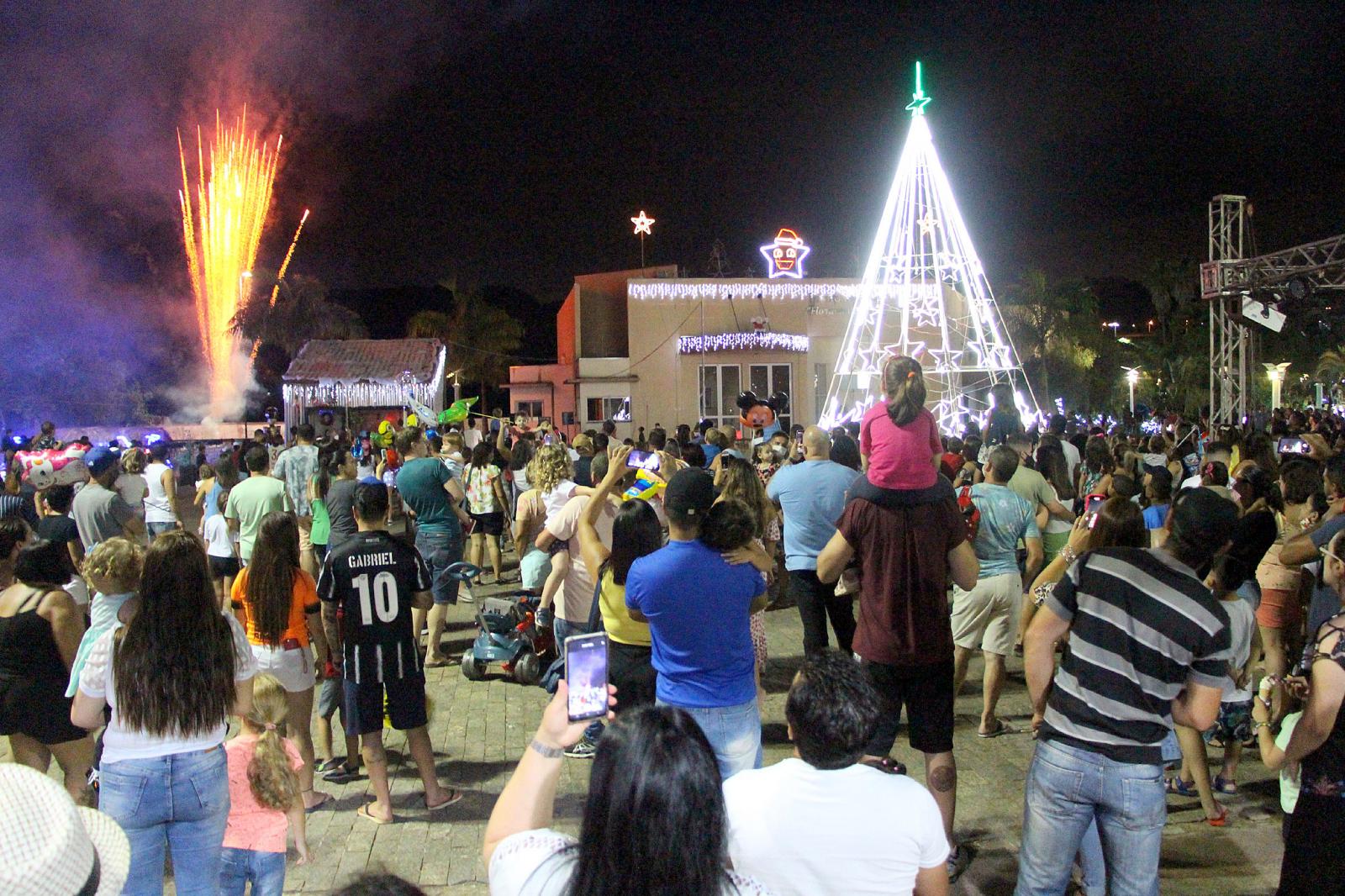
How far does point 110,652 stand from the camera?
3.36 m

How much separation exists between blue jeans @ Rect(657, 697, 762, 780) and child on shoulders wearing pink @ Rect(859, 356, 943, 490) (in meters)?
1.19

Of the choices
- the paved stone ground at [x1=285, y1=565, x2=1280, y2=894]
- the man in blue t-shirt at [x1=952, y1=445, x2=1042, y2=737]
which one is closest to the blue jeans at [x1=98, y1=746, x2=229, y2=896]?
the paved stone ground at [x1=285, y1=565, x2=1280, y2=894]

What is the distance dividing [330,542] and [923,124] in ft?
42.6

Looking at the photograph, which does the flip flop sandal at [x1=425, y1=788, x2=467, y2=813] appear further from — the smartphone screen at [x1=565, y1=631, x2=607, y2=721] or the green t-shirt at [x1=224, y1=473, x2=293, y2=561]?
the smartphone screen at [x1=565, y1=631, x2=607, y2=721]

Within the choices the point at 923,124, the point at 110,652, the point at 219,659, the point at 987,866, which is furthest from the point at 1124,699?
the point at 923,124

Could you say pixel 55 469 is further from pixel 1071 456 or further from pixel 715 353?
pixel 715 353

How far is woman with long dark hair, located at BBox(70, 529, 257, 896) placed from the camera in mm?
3166

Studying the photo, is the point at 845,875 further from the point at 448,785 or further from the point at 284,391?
the point at 284,391

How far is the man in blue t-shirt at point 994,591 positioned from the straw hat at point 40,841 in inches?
214

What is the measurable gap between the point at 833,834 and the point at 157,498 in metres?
9.89

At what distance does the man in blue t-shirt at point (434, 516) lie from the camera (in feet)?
26.3

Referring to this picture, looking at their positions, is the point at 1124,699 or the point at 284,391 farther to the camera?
the point at 284,391

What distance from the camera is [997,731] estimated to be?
6109 mm

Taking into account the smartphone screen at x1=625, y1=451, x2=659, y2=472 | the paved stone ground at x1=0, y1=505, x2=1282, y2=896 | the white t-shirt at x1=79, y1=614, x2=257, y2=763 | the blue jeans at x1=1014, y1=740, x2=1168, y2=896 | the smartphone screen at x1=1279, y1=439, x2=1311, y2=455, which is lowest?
the paved stone ground at x1=0, y1=505, x2=1282, y2=896
